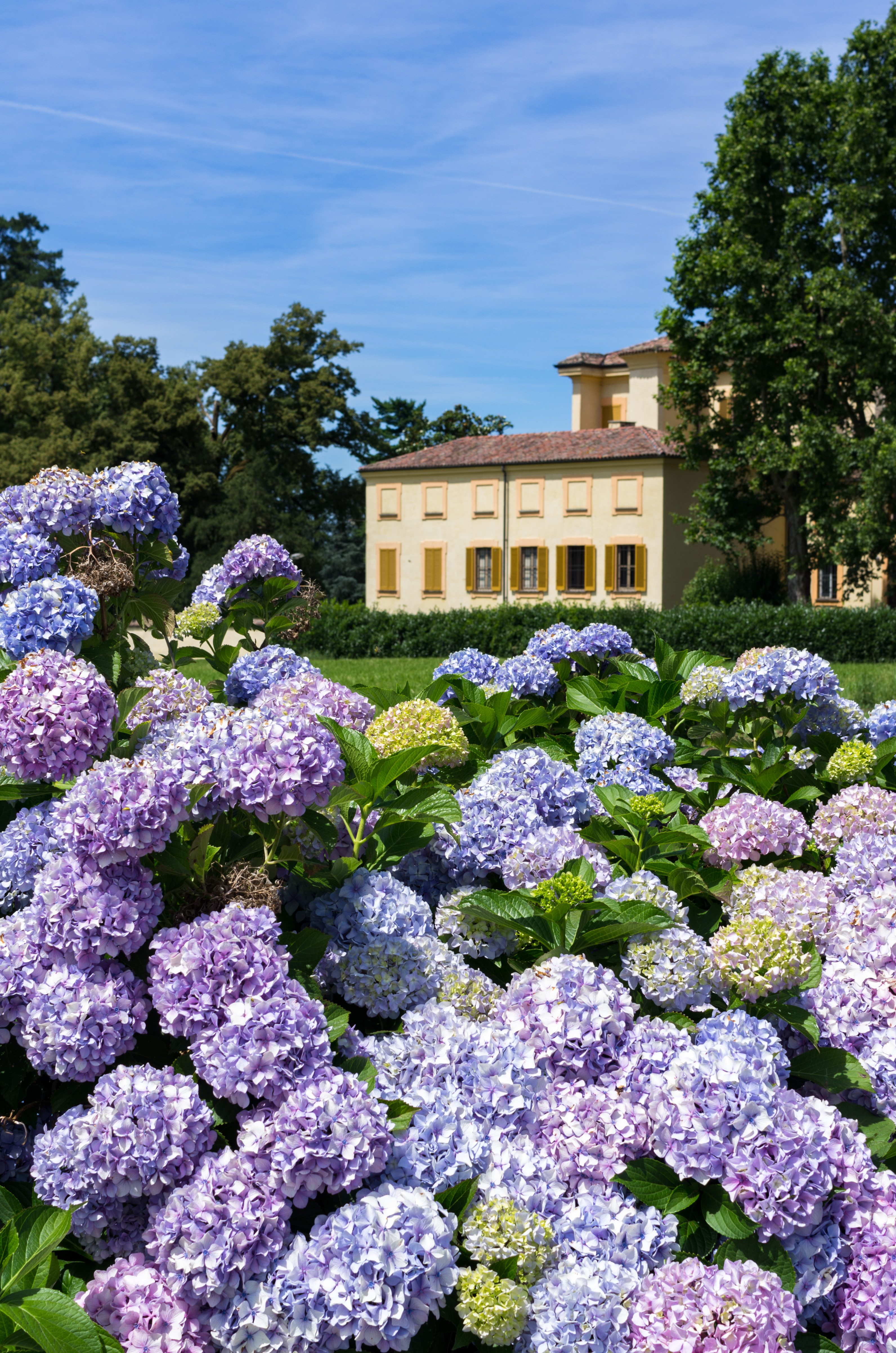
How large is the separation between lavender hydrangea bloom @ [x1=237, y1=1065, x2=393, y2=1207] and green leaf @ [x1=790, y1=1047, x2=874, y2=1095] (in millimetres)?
864

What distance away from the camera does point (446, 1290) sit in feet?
5.16

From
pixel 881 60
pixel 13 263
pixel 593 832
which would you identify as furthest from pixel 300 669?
pixel 13 263

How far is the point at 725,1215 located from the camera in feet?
5.80

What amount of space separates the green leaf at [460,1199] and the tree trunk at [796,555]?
3059 centimetres

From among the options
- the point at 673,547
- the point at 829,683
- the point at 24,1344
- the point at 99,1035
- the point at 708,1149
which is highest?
the point at 673,547

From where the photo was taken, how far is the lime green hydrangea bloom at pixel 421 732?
8.73ft

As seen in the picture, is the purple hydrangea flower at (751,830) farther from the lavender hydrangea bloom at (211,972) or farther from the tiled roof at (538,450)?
the tiled roof at (538,450)

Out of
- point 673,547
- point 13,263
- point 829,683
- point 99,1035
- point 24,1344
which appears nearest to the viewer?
point 24,1344

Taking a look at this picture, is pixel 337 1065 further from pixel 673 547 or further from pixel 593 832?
pixel 673 547

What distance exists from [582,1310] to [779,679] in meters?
1.96

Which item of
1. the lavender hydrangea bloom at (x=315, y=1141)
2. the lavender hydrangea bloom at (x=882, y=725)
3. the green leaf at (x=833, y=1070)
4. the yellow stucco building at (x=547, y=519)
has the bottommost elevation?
the green leaf at (x=833, y=1070)

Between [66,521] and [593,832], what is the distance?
136 centimetres

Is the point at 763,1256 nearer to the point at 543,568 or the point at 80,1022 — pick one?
the point at 80,1022

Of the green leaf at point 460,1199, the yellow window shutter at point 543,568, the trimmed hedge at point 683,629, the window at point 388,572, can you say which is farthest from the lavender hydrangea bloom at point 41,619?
the window at point 388,572
